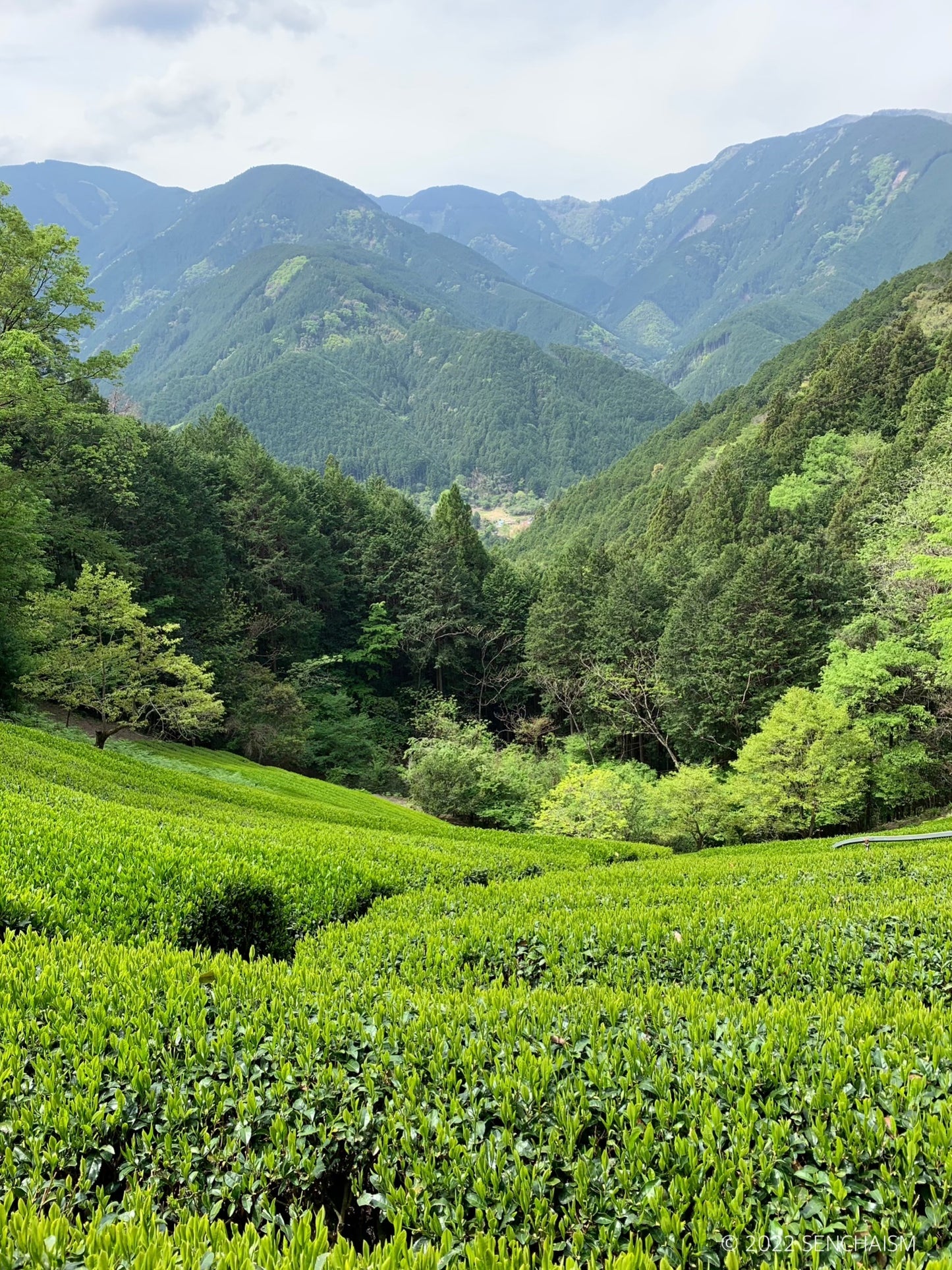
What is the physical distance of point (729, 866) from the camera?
36.7ft

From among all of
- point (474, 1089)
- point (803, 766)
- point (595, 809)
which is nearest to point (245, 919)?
point (474, 1089)

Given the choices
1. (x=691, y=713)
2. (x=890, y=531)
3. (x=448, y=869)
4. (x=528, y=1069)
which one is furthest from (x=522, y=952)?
(x=691, y=713)

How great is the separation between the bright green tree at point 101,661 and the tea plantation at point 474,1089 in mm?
18730

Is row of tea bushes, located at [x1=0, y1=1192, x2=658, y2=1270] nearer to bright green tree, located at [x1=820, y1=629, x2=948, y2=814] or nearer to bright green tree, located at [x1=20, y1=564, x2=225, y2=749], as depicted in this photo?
bright green tree, located at [x1=20, y1=564, x2=225, y2=749]

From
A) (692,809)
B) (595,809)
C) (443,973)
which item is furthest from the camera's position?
(692,809)

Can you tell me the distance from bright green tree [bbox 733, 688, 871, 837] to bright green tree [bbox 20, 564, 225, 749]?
22069 millimetres

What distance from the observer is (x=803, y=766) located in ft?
87.6

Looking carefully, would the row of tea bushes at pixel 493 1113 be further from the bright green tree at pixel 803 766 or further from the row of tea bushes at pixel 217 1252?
the bright green tree at pixel 803 766

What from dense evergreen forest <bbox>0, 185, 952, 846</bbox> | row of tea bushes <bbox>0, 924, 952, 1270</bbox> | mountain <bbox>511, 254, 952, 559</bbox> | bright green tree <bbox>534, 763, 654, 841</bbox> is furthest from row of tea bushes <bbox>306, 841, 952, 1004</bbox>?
mountain <bbox>511, 254, 952, 559</bbox>

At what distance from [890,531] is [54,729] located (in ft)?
127

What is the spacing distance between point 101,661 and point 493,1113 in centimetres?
2424

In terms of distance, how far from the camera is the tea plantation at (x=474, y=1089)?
8.13ft

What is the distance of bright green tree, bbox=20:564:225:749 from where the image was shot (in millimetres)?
22859

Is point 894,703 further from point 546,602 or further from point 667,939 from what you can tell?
point 667,939
